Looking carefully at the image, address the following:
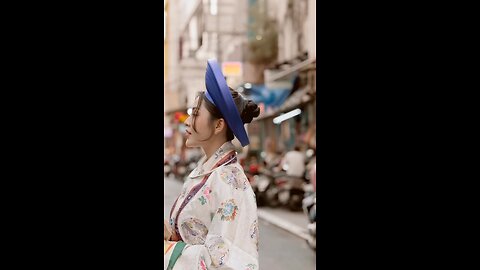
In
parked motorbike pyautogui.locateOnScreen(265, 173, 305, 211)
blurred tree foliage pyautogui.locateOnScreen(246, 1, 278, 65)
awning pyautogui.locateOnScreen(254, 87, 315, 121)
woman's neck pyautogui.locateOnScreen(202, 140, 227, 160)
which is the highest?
blurred tree foliage pyautogui.locateOnScreen(246, 1, 278, 65)

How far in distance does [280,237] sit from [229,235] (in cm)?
328

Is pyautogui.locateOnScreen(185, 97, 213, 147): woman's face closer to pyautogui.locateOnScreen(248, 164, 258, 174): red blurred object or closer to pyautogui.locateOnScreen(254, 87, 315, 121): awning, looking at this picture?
pyautogui.locateOnScreen(248, 164, 258, 174): red blurred object

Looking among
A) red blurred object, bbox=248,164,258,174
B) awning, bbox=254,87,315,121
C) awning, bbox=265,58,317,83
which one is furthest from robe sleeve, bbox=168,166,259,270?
awning, bbox=265,58,317,83

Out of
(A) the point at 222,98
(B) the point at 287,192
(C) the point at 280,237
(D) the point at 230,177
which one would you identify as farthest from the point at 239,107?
(B) the point at 287,192

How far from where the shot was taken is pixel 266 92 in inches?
394

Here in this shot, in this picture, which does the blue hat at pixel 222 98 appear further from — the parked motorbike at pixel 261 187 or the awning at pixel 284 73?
the awning at pixel 284 73

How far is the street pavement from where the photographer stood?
1.66 metres

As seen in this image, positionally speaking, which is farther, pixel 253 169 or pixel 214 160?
pixel 253 169

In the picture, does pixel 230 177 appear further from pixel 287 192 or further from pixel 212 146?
pixel 287 192

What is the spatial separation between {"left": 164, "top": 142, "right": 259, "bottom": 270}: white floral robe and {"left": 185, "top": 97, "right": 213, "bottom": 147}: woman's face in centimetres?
6

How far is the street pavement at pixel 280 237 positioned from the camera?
5.46ft
